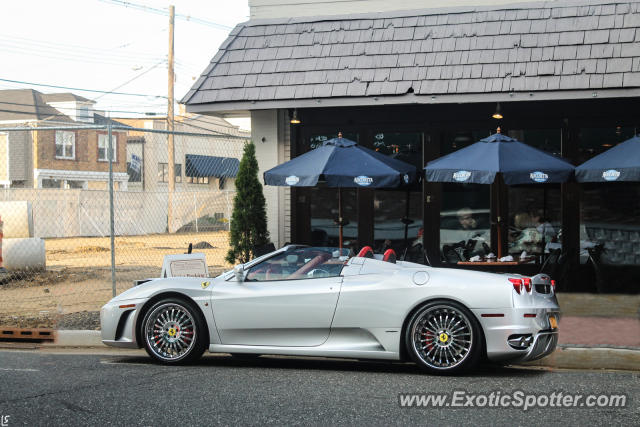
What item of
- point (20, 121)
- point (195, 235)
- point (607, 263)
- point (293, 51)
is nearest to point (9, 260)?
point (195, 235)

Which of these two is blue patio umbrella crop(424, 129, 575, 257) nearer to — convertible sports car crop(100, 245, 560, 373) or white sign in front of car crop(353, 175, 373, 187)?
white sign in front of car crop(353, 175, 373, 187)

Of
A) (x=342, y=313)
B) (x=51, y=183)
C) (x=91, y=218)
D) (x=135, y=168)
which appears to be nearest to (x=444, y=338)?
(x=342, y=313)

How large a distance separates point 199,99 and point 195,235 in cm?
245

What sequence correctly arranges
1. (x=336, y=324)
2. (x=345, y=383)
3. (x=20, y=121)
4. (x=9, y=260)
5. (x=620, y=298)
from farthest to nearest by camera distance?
1. (x=20, y=121)
2. (x=9, y=260)
3. (x=620, y=298)
4. (x=336, y=324)
5. (x=345, y=383)

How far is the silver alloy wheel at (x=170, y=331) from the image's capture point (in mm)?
7594

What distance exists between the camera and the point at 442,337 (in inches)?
272

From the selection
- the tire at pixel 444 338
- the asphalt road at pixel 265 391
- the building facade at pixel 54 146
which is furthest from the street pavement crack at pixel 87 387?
the building facade at pixel 54 146

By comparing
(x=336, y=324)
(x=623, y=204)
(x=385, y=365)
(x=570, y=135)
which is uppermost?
(x=570, y=135)

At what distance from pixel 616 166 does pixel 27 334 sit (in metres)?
8.06

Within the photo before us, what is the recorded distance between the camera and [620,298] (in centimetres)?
1195

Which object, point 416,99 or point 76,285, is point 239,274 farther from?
point 76,285

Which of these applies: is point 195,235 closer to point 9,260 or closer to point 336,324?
point 9,260

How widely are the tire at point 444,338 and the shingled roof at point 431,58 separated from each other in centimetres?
601

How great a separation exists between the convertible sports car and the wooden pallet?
6.84ft
